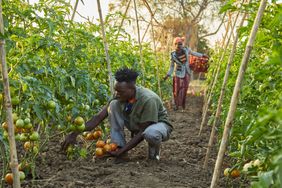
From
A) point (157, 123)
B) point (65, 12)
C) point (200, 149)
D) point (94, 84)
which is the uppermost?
point (65, 12)

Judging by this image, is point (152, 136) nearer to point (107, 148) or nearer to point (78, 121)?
point (107, 148)

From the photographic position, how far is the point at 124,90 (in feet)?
12.9

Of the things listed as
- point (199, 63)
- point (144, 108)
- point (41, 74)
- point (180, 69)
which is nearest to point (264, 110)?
point (41, 74)

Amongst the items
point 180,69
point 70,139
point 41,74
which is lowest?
point 70,139

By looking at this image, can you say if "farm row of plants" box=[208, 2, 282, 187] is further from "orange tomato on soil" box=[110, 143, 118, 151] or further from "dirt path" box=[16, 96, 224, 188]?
"orange tomato on soil" box=[110, 143, 118, 151]

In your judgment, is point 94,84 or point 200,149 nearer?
point 94,84

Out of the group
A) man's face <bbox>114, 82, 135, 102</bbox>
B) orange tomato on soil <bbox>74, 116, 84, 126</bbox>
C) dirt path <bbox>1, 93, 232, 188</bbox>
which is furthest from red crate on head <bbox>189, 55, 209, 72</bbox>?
orange tomato on soil <bbox>74, 116, 84, 126</bbox>

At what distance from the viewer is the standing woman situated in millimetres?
8758

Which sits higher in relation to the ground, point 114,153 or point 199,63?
point 199,63

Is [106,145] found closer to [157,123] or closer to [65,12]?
[157,123]

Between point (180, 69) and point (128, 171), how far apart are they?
5491 millimetres

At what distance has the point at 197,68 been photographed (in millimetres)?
11188

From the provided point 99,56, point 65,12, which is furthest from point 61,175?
point 99,56

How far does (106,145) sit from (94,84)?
51 cm
